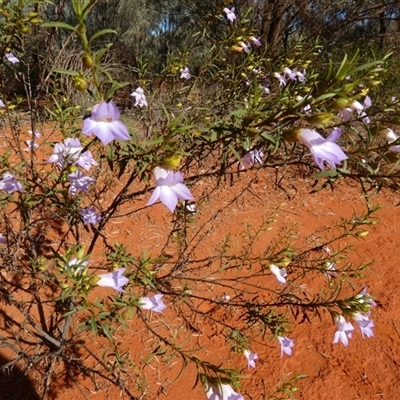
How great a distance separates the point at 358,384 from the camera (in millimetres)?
2443

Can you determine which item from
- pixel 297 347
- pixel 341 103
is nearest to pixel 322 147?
pixel 341 103

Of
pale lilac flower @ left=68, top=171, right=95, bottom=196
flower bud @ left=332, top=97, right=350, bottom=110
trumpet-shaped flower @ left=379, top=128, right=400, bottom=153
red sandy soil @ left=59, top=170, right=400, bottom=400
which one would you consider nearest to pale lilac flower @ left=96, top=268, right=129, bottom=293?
pale lilac flower @ left=68, top=171, right=95, bottom=196

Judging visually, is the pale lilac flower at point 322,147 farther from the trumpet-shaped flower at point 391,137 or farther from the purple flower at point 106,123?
the purple flower at point 106,123

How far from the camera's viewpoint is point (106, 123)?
953 millimetres

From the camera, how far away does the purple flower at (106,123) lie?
0.93 metres

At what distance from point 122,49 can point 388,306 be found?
8.29m

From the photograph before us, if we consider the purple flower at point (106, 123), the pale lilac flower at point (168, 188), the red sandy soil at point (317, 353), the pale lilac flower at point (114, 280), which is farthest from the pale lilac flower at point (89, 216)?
the purple flower at point (106, 123)

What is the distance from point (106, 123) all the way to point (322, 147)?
553mm

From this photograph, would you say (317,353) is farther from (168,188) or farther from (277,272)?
(168,188)

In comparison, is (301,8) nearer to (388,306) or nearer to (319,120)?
(388,306)

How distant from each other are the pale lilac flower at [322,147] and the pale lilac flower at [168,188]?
0.35 meters

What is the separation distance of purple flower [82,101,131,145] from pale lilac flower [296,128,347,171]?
46 cm

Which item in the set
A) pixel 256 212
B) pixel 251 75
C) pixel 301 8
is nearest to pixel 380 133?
pixel 251 75

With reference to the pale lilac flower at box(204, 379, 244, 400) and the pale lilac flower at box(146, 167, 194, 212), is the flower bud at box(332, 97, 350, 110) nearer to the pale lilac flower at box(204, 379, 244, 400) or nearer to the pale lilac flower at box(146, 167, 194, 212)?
the pale lilac flower at box(146, 167, 194, 212)
